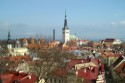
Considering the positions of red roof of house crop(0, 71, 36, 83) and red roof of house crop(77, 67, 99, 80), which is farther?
red roof of house crop(77, 67, 99, 80)

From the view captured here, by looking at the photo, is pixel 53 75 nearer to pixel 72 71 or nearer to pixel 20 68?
pixel 72 71

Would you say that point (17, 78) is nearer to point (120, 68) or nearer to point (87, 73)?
point (87, 73)

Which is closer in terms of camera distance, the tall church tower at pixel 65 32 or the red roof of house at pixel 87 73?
the red roof of house at pixel 87 73

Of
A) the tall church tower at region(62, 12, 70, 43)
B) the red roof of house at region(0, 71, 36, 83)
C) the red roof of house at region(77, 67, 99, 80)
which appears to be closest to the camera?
the red roof of house at region(0, 71, 36, 83)

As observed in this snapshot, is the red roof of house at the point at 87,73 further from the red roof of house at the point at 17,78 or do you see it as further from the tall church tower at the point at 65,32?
the tall church tower at the point at 65,32

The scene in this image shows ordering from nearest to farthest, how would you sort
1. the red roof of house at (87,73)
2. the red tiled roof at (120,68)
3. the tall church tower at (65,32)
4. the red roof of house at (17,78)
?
1. the red roof of house at (17,78)
2. the red roof of house at (87,73)
3. the red tiled roof at (120,68)
4. the tall church tower at (65,32)

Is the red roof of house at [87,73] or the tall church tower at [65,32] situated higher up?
the tall church tower at [65,32]

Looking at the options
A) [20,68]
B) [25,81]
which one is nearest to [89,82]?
[25,81]

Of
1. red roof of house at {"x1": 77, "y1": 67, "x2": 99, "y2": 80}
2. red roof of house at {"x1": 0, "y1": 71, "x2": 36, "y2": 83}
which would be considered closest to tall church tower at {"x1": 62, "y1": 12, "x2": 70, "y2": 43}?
red roof of house at {"x1": 77, "y1": 67, "x2": 99, "y2": 80}

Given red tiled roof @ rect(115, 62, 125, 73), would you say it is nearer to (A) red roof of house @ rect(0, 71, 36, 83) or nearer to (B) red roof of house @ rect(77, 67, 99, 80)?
(B) red roof of house @ rect(77, 67, 99, 80)

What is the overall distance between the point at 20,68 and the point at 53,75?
34.4 feet

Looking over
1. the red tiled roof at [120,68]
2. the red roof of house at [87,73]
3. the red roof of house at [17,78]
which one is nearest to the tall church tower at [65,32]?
the red tiled roof at [120,68]

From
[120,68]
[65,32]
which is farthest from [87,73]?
[65,32]

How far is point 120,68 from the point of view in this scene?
44.6 m
